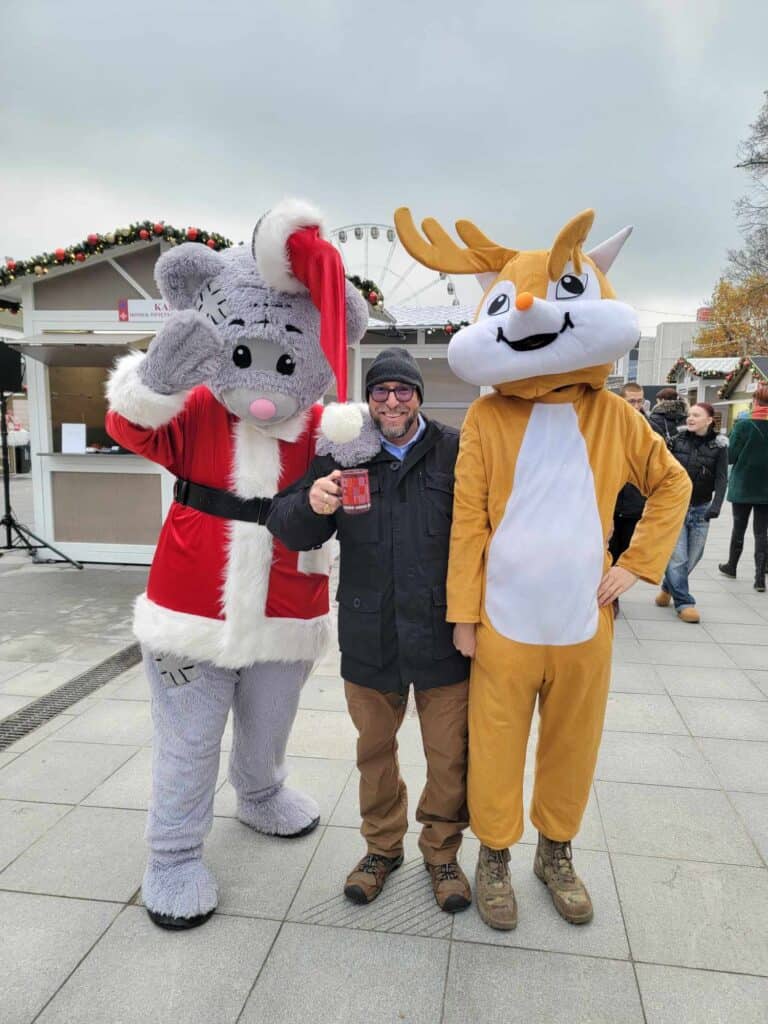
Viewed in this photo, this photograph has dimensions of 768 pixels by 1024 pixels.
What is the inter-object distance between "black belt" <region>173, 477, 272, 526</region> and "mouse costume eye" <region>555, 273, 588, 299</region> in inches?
44.2

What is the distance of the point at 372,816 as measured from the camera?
238cm

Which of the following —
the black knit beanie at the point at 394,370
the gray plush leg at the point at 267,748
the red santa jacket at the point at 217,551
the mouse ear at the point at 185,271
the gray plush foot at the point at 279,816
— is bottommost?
the gray plush foot at the point at 279,816

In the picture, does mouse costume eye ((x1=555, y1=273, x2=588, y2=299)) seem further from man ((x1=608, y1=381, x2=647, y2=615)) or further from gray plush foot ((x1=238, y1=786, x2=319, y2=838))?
man ((x1=608, y1=381, x2=647, y2=615))

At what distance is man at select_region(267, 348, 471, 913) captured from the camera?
2160mm

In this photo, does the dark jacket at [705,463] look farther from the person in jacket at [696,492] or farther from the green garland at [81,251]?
the green garland at [81,251]

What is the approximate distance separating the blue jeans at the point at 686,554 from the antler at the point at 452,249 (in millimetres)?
4441

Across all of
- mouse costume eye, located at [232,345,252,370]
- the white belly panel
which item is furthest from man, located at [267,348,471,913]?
mouse costume eye, located at [232,345,252,370]

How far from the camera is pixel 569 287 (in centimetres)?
200

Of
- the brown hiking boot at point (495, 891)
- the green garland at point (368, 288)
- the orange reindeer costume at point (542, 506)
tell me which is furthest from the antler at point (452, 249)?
the green garland at point (368, 288)

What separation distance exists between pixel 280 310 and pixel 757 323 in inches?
1442

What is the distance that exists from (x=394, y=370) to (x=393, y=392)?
0.22ft

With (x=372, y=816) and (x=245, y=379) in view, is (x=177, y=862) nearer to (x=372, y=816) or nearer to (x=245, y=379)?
(x=372, y=816)

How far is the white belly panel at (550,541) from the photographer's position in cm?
204

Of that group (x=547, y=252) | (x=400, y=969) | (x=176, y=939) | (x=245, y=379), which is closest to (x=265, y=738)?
(x=176, y=939)
